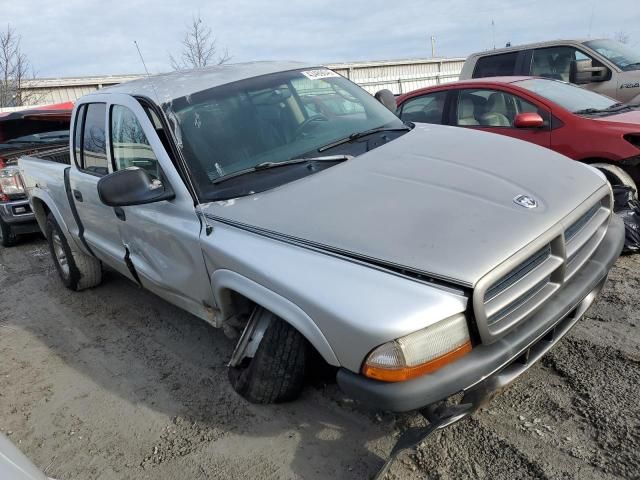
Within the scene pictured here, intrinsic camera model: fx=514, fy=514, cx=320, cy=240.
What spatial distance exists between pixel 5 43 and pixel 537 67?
1703 cm

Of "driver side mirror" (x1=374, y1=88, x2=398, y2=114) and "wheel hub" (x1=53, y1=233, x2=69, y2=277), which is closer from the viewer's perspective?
"driver side mirror" (x1=374, y1=88, x2=398, y2=114)

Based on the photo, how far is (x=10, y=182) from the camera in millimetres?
6836

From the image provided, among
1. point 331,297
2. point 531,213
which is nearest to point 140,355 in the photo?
point 331,297

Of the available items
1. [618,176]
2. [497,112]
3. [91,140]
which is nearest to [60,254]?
[91,140]

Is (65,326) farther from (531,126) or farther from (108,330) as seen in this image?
(531,126)

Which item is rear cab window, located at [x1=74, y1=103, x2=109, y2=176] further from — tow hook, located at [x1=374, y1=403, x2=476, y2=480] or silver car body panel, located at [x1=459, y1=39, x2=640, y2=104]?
silver car body panel, located at [x1=459, y1=39, x2=640, y2=104]

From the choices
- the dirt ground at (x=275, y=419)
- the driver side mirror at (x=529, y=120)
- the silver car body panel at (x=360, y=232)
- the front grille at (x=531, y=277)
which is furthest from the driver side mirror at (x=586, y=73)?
the front grille at (x=531, y=277)

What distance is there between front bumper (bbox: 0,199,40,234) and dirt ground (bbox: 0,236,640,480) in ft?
10.5

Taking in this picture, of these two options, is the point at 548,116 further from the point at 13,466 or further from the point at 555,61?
the point at 13,466

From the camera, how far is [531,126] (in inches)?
197

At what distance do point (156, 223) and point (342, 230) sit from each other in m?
1.31

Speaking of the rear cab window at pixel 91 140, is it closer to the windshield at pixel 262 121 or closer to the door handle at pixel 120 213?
the door handle at pixel 120 213

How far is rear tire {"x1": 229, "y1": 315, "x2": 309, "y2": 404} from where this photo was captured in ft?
8.35

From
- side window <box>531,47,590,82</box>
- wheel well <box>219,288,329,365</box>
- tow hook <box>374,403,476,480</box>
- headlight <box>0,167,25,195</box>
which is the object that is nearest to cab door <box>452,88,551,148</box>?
side window <box>531,47,590,82</box>
